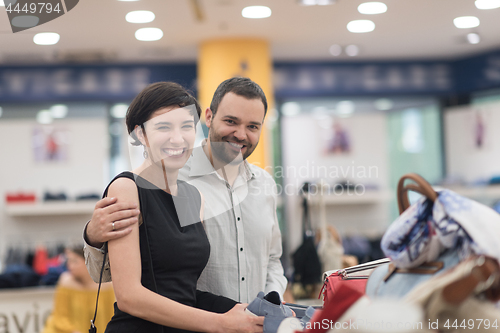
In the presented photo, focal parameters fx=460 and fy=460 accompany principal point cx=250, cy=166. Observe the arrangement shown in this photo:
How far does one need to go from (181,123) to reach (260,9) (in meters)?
3.22

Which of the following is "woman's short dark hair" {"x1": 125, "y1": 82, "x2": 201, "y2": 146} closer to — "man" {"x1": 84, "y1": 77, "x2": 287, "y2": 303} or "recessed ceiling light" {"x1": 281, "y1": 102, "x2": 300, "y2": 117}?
"man" {"x1": 84, "y1": 77, "x2": 287, "y2": 303}

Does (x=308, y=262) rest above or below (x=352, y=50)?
below

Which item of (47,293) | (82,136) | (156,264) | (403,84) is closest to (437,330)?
(156,264)

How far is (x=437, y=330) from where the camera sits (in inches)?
34.4

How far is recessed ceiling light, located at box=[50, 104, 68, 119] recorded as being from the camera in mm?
5898

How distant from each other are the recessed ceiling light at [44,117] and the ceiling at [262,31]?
→ 649 mm

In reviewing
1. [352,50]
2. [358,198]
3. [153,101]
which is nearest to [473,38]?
[352,50]

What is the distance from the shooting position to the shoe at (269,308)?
47.7 inches

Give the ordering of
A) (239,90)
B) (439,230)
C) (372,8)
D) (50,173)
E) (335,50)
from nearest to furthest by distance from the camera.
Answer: (439,230), (239,90), (372,8), (50,173), (335,50)

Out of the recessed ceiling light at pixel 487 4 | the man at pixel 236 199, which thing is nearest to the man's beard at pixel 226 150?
the man at pixel 236 199

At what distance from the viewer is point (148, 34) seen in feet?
16.1

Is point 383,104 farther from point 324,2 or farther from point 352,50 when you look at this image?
point 324,2

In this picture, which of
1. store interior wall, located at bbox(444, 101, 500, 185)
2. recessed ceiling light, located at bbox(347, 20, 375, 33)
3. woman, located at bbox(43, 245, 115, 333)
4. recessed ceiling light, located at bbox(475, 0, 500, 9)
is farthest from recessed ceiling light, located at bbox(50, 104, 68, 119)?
store interior wall, located at bbox(444, 101, 500, 185)

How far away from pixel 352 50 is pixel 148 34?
2571mm
